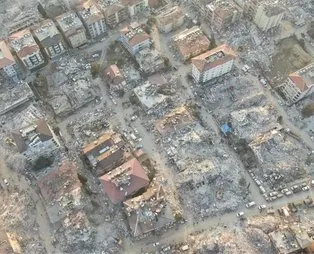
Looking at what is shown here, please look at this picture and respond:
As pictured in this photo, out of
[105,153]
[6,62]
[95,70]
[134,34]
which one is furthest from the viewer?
[134,34]

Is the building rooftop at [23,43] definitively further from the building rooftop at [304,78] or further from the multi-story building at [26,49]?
the building rooftop at [304,78]

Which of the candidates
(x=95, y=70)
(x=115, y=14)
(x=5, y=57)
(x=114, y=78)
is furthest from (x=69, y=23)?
(x=114, y=78)

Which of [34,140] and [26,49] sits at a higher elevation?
[26,49]

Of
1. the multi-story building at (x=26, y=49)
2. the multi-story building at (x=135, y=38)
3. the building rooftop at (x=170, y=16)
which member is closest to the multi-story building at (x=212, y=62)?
the multi-story building at (x=135, y=38)

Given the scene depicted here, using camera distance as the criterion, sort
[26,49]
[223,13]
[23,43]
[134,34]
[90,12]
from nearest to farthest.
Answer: [26,49] < [23,43] < [134,34] < [223,13] < [90,12]

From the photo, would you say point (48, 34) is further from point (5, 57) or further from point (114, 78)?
point (114, 78)

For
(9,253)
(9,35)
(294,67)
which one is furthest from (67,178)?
(294,67)

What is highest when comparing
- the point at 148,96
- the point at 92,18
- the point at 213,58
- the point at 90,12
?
the point at 90,12
